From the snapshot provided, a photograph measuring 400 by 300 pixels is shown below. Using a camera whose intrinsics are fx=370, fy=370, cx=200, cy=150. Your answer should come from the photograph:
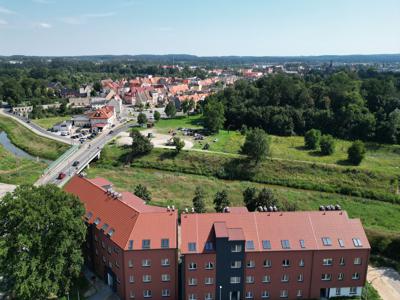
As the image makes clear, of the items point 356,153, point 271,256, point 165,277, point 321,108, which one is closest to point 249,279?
point 271,256

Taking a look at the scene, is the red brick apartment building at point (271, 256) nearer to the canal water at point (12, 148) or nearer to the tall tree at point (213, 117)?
the canal water at point (12, 148)

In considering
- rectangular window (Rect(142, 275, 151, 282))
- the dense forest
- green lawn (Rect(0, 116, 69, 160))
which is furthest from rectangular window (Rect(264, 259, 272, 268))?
the dense forest

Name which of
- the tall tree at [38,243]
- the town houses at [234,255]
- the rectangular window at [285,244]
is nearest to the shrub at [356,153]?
the town houses at [234,255]

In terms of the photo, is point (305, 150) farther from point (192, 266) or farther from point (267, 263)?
point (192, 266)

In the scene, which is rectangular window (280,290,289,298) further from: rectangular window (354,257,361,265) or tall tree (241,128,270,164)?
tall tree (241,128,270,164)

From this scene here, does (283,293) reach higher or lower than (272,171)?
higher

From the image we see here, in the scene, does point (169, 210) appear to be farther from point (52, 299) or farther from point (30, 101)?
point (30, 101)
